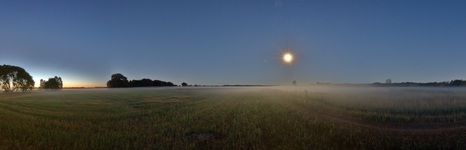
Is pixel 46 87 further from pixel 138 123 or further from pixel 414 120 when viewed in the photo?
pixel 414 120

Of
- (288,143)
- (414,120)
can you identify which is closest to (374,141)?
(288,143)

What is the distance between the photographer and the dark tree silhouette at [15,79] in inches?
3738

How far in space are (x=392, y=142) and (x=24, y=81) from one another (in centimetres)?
Answer: 11544

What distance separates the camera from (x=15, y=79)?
324 feet

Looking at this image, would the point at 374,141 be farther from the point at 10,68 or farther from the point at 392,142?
the point at 10,68

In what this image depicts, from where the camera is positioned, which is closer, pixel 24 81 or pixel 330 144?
pixel 330 144

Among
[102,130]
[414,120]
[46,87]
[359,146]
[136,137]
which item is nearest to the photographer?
[359,146]

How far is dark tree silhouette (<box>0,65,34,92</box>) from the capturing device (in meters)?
94.9

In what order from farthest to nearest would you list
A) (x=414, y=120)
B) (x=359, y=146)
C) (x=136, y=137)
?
(x=414, y=120) < (x=136, y=137) < (x=359, y=146)

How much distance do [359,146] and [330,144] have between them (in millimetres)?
1325

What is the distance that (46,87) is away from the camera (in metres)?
120

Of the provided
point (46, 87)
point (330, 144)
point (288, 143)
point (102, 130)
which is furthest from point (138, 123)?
point (46, 87)

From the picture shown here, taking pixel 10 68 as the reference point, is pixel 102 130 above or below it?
below

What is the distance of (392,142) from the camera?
591 inches
